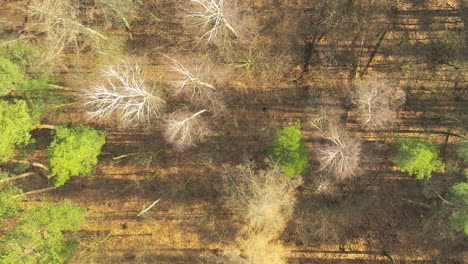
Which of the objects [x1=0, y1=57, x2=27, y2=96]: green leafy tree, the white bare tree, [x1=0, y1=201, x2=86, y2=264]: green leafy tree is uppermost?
the white bare tree

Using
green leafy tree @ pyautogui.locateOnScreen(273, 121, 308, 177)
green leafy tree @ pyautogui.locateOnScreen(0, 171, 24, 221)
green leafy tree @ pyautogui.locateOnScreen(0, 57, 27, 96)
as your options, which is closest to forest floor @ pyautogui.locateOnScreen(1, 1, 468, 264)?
green leafy tree @ pyautogui.locateOnScreen(273, 121, 308, 177)

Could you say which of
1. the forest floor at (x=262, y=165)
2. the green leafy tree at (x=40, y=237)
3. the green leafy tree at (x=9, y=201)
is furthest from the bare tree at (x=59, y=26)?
the green leafy tree at (x=40, y=237)

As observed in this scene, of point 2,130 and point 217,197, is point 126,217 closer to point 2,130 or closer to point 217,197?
point 217,197

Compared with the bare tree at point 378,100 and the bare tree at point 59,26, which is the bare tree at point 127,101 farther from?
the bare tree at point 378,100

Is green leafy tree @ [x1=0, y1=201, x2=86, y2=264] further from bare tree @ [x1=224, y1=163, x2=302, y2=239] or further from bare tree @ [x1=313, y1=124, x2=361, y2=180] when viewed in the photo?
bare tree @ [x1=313, y1=124, x2=361, y2=180]

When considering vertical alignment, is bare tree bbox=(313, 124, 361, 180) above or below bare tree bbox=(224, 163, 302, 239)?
above

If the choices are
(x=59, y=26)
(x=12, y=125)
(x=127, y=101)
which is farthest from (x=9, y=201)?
(x=59, y=26)

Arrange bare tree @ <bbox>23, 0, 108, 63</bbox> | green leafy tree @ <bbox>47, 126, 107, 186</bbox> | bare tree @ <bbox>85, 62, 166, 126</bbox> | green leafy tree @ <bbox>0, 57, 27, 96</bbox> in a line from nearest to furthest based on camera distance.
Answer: green leafy tree @ <bbox>47, 126, 107, 186</bbox> < green leafy tree @ <bbox>0, 57, 27, 96</bbox> < bare tree @ <bbox>23, 0, 108, 63</bbox> < bare tree @ <bbox>85, 62, 166, 126</bbox>
